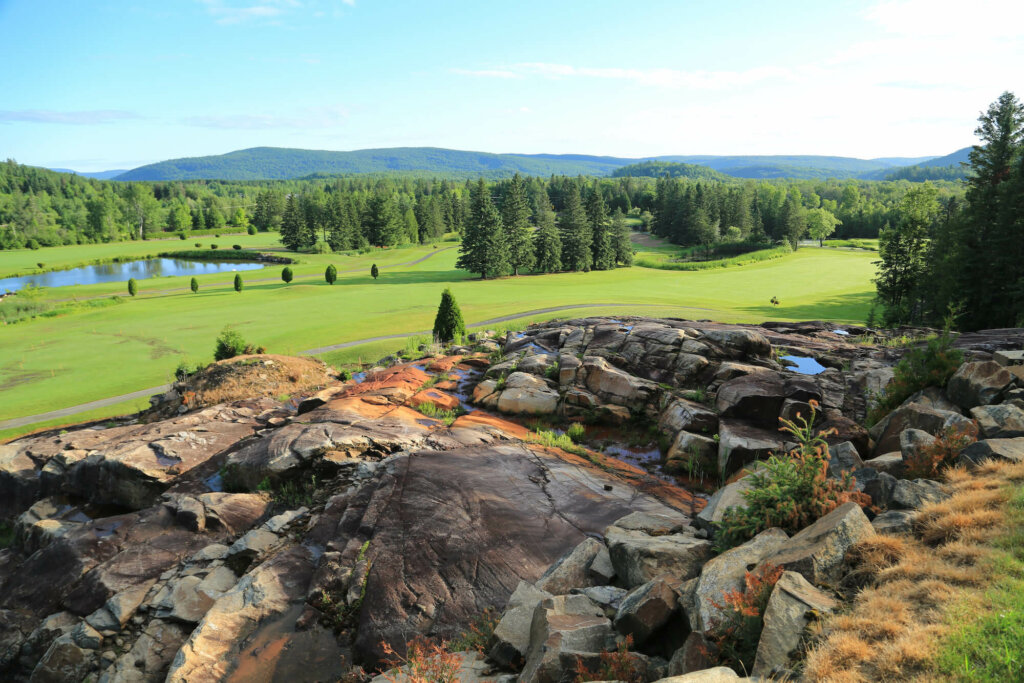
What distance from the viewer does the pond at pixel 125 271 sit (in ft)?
263

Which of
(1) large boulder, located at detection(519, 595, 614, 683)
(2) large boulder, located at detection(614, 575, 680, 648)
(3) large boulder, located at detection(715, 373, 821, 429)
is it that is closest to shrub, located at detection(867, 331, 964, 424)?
(3) large boulder, located at detection(715, 373, 821, 429)

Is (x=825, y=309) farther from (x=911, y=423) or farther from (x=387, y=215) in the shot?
(x=387, y=215)

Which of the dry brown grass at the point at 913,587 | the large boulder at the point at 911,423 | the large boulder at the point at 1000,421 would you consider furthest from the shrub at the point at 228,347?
the large boulder at the point at 1000,421

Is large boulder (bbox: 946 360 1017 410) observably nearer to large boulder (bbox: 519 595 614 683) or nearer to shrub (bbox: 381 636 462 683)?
large boulder (bbox: 519 595 614 683)

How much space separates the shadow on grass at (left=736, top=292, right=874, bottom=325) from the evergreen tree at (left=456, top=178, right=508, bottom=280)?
112 ft

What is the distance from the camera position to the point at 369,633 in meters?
7.10

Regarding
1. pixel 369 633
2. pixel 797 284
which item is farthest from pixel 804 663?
pixel 797 284

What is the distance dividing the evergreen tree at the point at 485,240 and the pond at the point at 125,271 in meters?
44.6

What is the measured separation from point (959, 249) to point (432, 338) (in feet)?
118

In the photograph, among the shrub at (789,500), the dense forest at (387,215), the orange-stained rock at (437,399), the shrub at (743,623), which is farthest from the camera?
the dense forest at (387,215)

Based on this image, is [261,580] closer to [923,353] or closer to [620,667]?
[620,667]

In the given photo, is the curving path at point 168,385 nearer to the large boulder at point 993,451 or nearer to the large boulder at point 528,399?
the large boulder at point 528,399

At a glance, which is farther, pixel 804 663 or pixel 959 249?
pixel 959 249

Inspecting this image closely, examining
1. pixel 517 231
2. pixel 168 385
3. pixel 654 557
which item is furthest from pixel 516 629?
pixel 517 231
